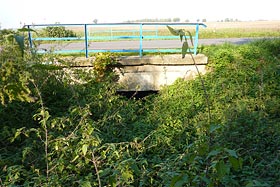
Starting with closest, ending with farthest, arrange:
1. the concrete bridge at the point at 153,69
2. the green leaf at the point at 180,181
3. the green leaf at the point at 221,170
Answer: the green leaf at the point at 221,170 < the green leaf at the point at 180,181 < the concrete bridge at the point at 153,69

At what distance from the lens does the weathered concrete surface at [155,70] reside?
703cm

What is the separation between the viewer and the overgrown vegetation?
11.1 feet

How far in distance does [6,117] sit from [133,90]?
3.06 metres

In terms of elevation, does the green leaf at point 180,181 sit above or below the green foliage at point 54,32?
below

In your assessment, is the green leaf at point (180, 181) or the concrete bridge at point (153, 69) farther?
the concrete bridge at point (153, 69)

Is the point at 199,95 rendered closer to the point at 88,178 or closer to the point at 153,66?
the point at 153,66

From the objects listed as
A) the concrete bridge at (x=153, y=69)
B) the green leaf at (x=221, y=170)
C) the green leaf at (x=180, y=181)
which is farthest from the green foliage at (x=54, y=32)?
the green leaf at (x=221, y=170)

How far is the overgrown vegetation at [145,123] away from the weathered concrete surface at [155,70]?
257 mm

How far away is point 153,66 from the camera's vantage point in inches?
282

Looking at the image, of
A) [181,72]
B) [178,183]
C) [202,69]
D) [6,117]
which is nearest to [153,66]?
[181,72]

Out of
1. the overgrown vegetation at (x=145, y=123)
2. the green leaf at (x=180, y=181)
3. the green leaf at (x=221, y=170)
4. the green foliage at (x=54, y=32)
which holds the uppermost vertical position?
the green foliage at (x=54, y=32)

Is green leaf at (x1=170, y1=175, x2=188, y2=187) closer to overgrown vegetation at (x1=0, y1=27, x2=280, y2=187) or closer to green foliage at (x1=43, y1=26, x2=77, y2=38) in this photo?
overgrown vegetation at (x1=0, y1=27, x2=280, y2=187)

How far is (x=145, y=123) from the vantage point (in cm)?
566

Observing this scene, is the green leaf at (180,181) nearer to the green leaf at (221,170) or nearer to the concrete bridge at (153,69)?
the green leaf at (221,170)
